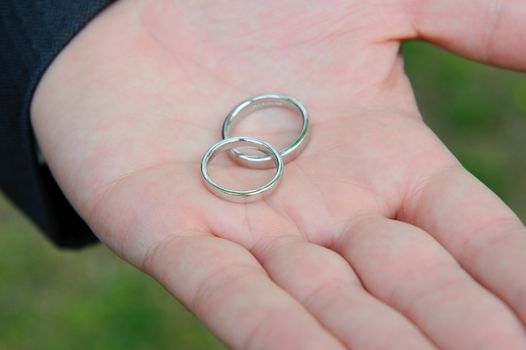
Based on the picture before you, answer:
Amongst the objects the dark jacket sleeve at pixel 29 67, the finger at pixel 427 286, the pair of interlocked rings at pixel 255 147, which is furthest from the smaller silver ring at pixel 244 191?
the dark jacket sleeve at pixel 29 67

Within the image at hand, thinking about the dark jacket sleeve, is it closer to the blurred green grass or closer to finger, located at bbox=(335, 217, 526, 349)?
the blurred green grass

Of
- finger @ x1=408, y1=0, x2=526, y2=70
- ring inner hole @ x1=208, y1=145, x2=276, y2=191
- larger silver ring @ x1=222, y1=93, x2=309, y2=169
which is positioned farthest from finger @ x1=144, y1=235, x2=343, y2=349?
finger @ x1=408, y1=0, x2=526, y2=70

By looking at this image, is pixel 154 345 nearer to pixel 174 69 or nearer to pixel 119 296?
pixel 119 296

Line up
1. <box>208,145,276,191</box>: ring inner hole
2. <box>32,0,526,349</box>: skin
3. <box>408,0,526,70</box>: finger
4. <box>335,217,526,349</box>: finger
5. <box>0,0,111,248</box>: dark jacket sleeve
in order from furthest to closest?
1. <box>0,0,111,248</box>: dark jacket sleeve
2. <box>408,0,526,70</box>: finger
3. <box>208,145,276,191</box>: ring inner hole
4. <box>32,0,526,349</box>: skin
5. <box>335,217,526,349</box>: finger

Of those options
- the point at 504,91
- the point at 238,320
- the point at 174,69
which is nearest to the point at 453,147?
the point at 504,91

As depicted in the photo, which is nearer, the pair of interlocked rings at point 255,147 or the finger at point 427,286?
the finger at point 427,286

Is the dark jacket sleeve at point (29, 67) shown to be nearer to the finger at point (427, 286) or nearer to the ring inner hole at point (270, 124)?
the ring inner hole at point (270, 124)
